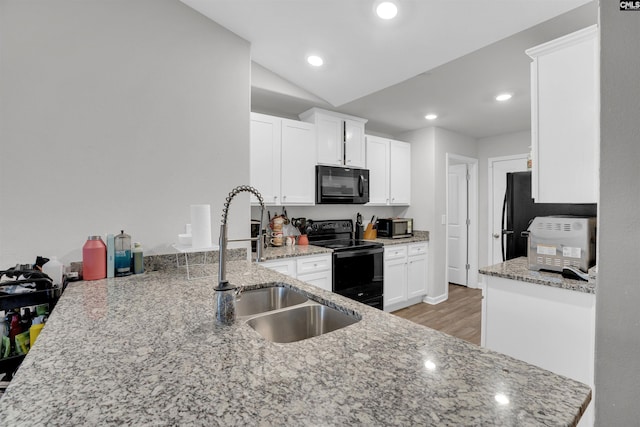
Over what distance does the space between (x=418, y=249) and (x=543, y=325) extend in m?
2.21

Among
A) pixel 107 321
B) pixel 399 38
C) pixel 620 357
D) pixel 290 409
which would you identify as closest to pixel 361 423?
pixel 290 409

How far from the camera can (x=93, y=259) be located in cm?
157

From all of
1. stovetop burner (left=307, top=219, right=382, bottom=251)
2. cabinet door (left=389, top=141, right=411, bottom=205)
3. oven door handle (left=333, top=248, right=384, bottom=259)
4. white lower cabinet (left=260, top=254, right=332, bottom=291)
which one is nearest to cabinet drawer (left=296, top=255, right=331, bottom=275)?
white lower cabinet (left=260, top=254, right=332, bottom=291)

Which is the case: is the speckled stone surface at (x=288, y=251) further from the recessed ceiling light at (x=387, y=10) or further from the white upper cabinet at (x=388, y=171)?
the recessed ceiling light at (x=387, y=10)

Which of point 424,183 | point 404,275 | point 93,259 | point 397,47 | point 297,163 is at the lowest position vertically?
point 404,275

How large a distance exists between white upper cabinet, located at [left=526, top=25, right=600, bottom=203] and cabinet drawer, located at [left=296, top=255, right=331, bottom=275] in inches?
68.9

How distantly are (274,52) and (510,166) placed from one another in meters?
3.83

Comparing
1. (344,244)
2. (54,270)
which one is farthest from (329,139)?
(54,270)

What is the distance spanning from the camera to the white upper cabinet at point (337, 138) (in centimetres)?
318

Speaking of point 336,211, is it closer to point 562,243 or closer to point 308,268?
point 308,268

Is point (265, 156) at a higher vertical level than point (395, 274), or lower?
higher

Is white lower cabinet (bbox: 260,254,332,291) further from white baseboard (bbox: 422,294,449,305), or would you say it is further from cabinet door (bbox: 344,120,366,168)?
white baseboard (bbox: 422,294,449,305)

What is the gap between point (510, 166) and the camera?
4328 millimetres

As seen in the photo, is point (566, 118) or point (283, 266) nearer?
point (566, 118)
